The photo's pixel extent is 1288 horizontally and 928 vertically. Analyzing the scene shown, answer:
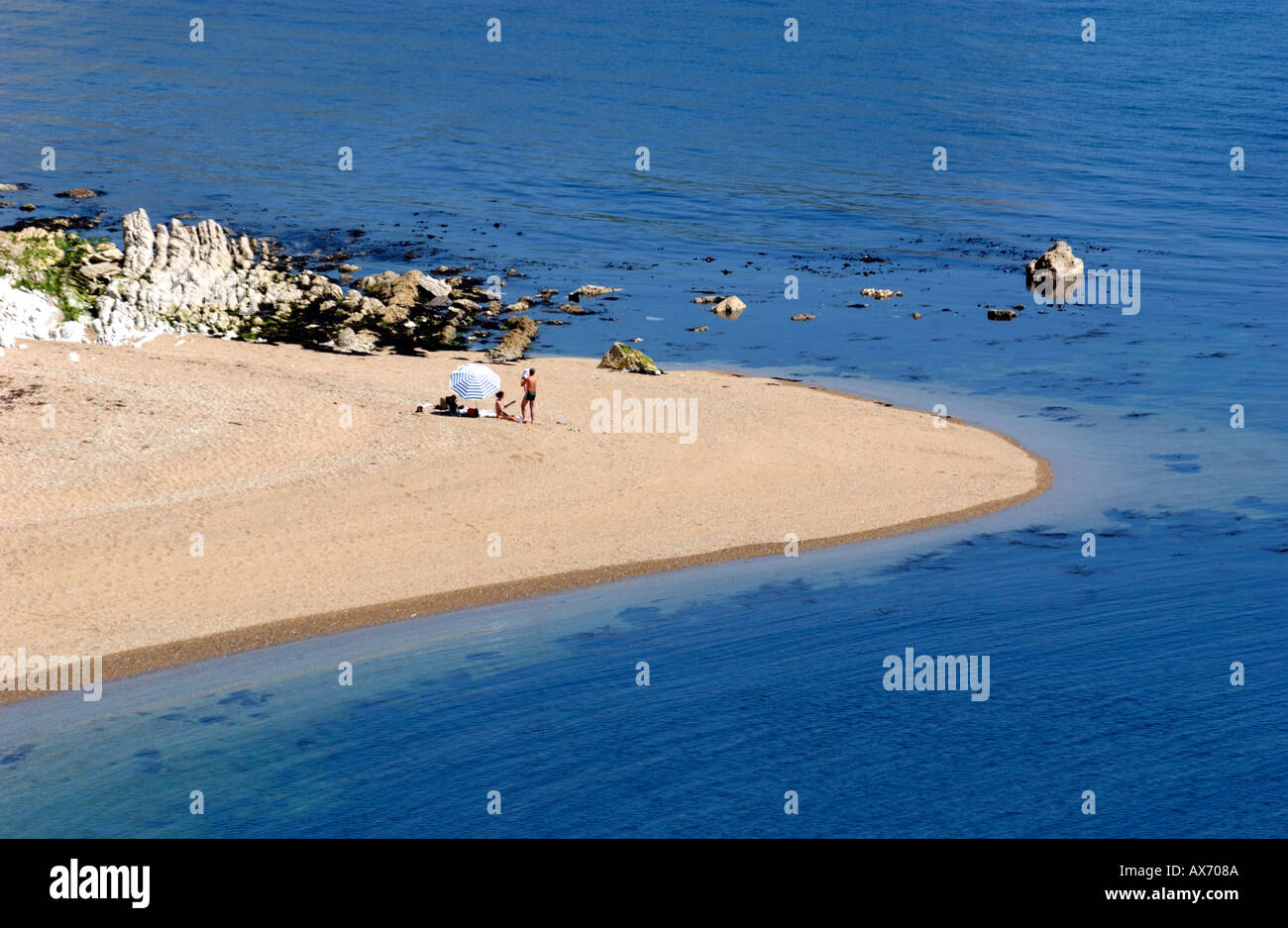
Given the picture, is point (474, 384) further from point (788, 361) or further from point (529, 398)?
point (788, 361)

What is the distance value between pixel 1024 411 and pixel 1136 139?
57645 millimetres

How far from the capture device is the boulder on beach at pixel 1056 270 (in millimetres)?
61719

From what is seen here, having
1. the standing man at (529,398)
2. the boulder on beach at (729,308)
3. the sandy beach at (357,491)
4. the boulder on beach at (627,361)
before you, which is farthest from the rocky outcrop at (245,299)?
the standing man at (529,398)

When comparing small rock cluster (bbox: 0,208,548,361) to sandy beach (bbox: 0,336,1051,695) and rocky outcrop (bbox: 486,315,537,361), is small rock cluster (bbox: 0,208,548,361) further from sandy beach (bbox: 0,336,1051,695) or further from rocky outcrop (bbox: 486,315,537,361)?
sandy beach (bbox: 0,336,1051,695)

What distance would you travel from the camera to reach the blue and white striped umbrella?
39.7 metres

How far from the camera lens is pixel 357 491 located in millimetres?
33500

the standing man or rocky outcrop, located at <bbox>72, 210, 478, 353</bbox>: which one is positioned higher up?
rocky outcrop, located at <bbox>72, 210, 478, 353</bbox>

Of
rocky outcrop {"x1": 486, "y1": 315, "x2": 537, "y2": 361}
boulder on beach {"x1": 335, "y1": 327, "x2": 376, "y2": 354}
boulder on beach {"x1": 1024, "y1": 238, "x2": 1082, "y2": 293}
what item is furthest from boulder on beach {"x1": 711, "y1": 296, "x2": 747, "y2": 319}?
boulder on beach {"x1": 335, "y1": 327, "x2": 376, "y2": 354}

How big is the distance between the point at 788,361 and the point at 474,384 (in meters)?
15.0

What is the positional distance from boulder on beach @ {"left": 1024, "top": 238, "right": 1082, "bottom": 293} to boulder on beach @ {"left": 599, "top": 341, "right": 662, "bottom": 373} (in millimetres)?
23127

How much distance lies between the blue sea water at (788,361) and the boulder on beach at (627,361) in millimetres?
3153

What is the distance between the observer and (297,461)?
34812 millimetres
